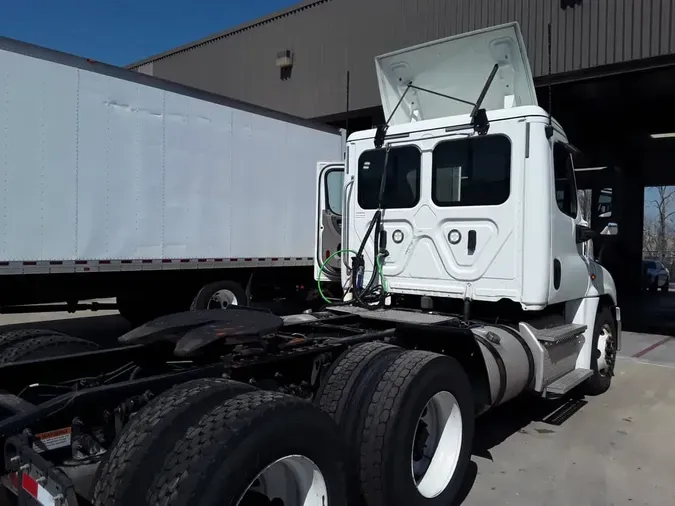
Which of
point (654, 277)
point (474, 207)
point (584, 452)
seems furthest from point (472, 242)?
point (654, 277)

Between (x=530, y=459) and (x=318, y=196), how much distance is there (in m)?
3.59

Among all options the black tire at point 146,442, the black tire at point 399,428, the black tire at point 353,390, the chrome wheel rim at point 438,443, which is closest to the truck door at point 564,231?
the chrome wheel rim at point 438,443

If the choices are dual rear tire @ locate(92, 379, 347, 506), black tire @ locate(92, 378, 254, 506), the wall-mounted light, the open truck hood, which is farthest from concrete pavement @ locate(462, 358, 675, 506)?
the wall-mounted light

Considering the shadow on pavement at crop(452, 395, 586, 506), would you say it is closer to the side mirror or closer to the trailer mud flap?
the side mirror

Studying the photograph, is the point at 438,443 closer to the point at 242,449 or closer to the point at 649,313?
the point at 242,449

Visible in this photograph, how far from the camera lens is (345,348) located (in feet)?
13.2

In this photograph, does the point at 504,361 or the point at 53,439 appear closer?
the point at 53,439

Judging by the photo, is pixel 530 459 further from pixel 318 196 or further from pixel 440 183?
pixel 318 196

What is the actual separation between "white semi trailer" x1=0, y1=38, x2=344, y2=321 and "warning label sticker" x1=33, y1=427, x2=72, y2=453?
4.80 m

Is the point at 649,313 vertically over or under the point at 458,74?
under

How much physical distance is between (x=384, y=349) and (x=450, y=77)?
3.26 meters

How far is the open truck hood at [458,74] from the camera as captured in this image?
5.63 m

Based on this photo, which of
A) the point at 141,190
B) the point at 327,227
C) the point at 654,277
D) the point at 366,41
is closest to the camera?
the point at 327,227

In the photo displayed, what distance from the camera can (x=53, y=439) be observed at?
2.78 m
